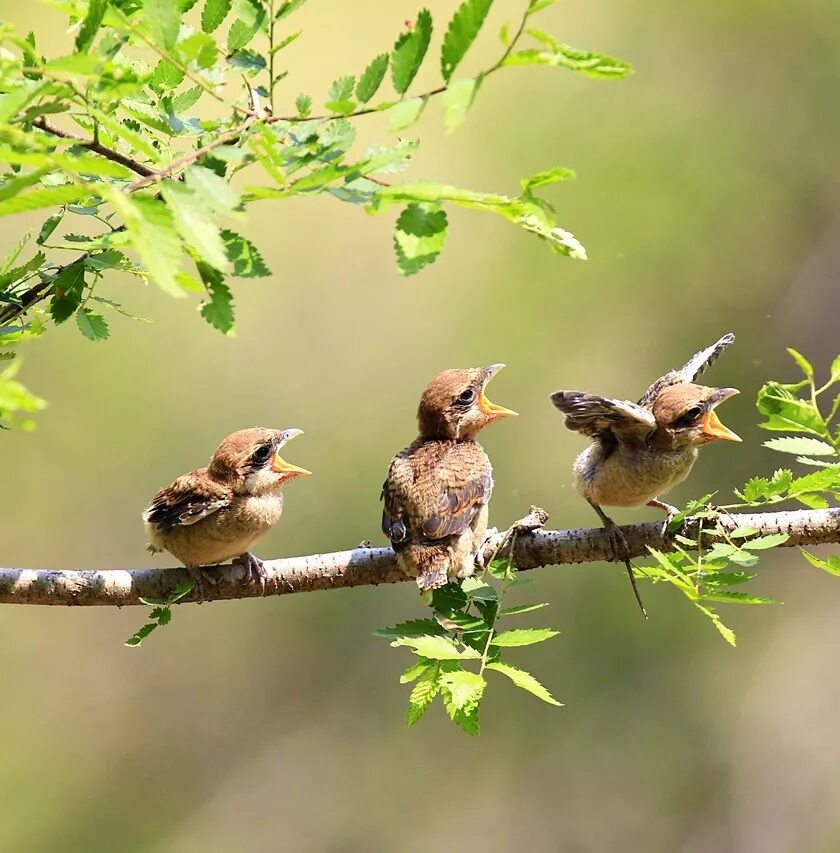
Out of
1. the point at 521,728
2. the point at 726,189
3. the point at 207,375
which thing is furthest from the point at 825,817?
the point at 207,375

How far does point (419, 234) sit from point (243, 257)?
12.7 inches

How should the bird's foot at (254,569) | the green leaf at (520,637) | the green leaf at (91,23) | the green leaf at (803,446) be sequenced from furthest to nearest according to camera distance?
the bird's foot at (254,569), the green leaf at (803,446), the green leaf at (520,637), the green leaf at (91,23)

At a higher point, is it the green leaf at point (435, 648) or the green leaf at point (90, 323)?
the green leaf at point (90, 323)

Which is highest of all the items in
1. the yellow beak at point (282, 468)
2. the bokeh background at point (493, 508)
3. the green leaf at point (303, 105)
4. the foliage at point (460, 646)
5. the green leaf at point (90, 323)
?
the green leaf at point (303, 105)

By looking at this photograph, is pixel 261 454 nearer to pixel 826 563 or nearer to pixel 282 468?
pixel 282 468

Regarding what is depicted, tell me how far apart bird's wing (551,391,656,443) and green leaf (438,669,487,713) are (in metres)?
1.29

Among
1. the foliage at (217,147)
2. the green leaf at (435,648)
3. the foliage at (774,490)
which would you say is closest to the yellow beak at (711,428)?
the foliage at (774,490)

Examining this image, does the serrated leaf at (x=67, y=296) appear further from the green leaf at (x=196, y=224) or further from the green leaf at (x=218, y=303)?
the green leaf at (x=196, y=224)

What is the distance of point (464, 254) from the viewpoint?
45.8 ft

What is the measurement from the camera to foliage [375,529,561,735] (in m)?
2.66

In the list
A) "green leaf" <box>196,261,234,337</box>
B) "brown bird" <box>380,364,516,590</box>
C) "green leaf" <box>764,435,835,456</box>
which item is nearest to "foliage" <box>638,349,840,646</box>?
"green leaf" <box>764,435,835,456</box>

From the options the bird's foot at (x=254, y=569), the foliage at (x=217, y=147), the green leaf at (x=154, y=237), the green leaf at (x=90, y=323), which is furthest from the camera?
the bird's foot at (x=254, y=569)

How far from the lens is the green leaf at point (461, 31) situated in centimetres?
206

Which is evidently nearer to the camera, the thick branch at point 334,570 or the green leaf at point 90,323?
the green leaf at point 90,323
